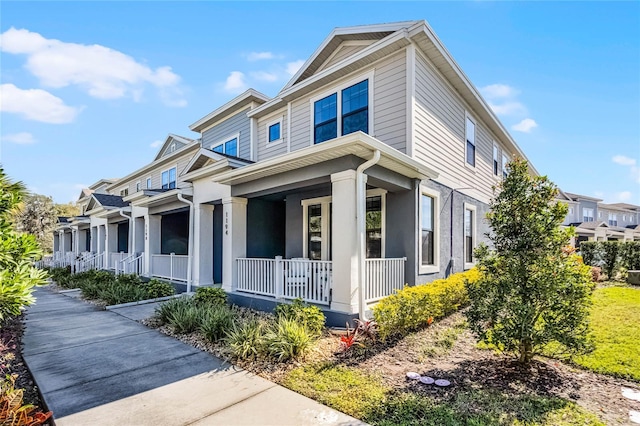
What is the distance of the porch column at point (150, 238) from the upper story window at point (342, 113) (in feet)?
26.6

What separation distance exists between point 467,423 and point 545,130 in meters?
16.1

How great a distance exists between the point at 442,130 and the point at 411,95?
85.8 inches

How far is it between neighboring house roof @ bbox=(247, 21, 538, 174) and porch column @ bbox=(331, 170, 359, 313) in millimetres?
3886

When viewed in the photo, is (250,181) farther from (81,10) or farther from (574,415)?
(574,415)

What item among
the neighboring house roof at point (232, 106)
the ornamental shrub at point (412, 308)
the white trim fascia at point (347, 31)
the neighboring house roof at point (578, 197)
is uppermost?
the white trim fascia at point (347, 31)

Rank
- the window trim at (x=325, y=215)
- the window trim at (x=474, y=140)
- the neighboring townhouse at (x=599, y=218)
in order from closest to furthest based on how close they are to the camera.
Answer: the window trim at (x=325, y=215), the window trim at (x=474, y=140), the neighboring townhouse at (x=599, y=218)

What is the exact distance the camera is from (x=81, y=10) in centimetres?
767

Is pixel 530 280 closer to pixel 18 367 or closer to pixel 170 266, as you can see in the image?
pixel 18 367

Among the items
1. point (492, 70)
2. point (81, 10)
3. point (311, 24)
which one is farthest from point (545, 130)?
point (81, 10)

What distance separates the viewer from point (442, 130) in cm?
970

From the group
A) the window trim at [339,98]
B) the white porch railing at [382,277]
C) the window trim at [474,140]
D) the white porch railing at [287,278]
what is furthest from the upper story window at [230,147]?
the window trim at [474,140]

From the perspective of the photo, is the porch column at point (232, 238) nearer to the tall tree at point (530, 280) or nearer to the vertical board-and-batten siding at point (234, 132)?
the vertical board-and-batten siding at point (234, 132)

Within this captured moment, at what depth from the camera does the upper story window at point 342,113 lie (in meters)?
9.14

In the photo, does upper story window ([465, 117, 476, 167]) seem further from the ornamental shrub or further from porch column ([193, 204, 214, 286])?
porch column ([193, 204, 214, 286])
